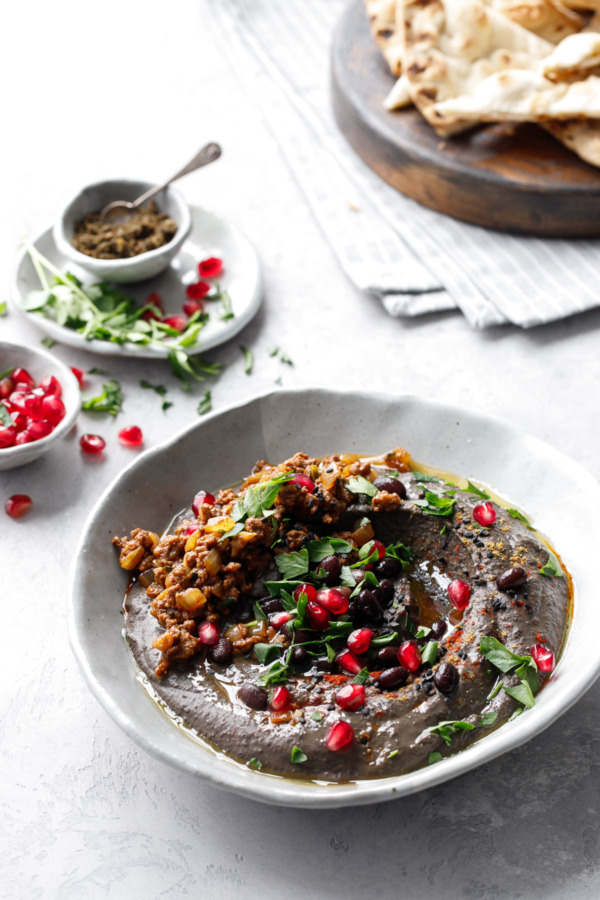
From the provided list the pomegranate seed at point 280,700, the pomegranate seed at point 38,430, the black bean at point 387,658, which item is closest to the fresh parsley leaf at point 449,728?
the black bean at point 387,658

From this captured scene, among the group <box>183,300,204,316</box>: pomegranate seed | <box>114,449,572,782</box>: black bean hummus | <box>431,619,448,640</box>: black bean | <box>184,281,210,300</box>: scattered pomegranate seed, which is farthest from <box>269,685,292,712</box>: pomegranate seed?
<box>184,281,210,300</box>: scattered pomegranate seed

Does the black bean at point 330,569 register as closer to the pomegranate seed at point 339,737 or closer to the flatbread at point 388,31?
the pomegranate seed at point 339,737

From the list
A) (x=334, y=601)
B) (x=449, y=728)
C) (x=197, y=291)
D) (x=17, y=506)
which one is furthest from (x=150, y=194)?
(x=449, y=728)

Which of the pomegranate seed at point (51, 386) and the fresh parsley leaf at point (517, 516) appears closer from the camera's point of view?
the fresh parsley leaf at point (517, 516)

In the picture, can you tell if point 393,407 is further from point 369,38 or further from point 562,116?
point 369,38

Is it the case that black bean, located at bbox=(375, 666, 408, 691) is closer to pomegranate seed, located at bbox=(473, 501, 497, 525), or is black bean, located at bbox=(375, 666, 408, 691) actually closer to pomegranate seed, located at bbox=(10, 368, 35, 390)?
pomegranate seed, located at bbox=(473, 501, 497, 525)
